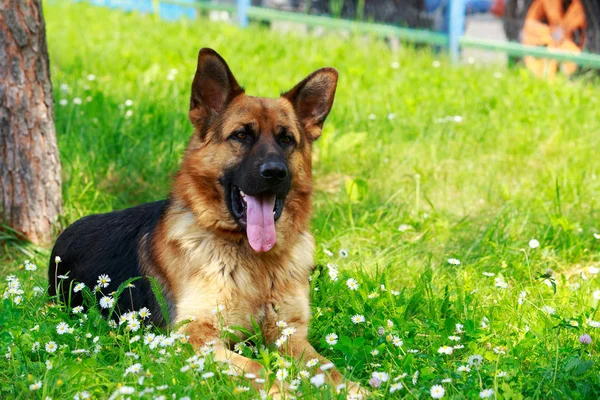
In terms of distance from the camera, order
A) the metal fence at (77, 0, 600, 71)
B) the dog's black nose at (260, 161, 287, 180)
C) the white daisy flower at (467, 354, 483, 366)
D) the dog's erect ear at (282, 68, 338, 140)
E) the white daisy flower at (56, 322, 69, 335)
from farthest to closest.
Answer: the metal fence at (77, 0, 600, 71), the dog's erect ear at (282, 68, 338, 140), the dog's black nose at (260, 161, 287, 180), the white daisy flower at (56, 322, 69, 335), the white daisy flower at (467, 354, 483, 366)

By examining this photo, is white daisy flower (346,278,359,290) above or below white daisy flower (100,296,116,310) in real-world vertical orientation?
below

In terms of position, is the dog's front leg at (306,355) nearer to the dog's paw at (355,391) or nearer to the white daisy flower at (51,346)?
the dog's paw at (355,391)

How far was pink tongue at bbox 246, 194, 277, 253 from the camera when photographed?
3656 mm

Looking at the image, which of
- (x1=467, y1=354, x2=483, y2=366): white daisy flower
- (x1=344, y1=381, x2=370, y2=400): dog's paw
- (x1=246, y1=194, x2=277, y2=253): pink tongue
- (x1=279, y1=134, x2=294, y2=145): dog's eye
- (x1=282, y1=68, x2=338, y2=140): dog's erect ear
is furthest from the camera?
(x1=282, y1=68, x2=338, y2=140): dog's erect ear

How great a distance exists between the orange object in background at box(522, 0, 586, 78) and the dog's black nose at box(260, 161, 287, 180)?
6.10m

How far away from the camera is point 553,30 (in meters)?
9.28

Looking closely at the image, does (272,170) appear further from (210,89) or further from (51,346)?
(51,346)

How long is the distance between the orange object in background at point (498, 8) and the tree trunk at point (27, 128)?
640 cm

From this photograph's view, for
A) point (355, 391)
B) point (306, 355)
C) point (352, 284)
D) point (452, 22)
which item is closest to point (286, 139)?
point (352, 284)

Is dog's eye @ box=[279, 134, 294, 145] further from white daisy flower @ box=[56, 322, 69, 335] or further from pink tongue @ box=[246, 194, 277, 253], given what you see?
white daisy flower @ box=[56, 322, 69, 335]

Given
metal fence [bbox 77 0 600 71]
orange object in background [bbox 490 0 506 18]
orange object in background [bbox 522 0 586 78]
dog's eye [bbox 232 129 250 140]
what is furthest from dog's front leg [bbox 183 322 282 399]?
orange object in background [bbox 490 0 506 18]

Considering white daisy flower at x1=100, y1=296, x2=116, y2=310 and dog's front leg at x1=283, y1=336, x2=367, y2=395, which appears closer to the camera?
dog's front leg at x1=283, y1=336, x2=367, y2=395

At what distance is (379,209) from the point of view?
5.30m

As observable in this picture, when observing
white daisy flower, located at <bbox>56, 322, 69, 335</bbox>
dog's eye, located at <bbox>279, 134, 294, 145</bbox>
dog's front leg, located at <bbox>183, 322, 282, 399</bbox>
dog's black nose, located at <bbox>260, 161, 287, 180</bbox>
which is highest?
dog's eye, located at <bbox>279, 134, 294, 145</bbox>
